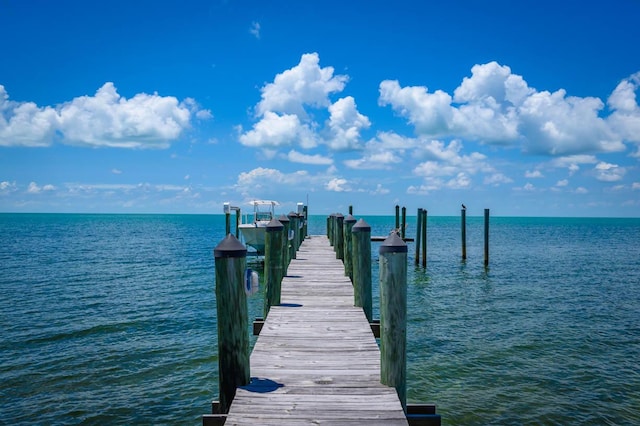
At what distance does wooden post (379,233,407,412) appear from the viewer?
16.1 feet

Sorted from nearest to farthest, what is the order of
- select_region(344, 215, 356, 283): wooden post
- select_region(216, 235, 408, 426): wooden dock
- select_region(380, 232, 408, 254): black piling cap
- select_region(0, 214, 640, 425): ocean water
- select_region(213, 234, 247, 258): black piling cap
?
select_region(216, 235, 408, 426): wooden dock, select_region(213, 234, 247, 258): black piling cap, select_region(380, 232, 408, 254): black piling cap, select_region(0, 214, 640, 425): ocean water, select_region(344, 215, 356, 283): wooden post

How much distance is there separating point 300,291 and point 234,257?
5.53 m

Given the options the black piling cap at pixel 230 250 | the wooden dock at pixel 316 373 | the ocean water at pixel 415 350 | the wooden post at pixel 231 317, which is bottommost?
the ocean water at pixel 415 350

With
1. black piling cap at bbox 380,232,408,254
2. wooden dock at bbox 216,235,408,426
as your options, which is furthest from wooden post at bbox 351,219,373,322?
black piling cap at bbox 380,232,408,254

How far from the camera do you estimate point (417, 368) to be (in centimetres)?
1087

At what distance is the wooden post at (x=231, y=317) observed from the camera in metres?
4.80

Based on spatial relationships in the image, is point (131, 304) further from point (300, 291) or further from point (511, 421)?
point (511, 421)

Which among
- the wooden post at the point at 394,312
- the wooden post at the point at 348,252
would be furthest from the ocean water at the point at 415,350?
the wooden post at the point at 394,312

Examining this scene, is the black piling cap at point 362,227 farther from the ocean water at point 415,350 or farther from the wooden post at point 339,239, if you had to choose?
the wooden post at point 339,239

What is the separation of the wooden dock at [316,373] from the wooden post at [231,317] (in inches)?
7.5

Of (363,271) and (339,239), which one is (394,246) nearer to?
(363,271)

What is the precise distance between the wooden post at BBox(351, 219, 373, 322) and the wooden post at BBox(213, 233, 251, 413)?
3826 millimetres

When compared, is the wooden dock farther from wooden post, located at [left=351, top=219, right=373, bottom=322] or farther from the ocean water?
the ocean water

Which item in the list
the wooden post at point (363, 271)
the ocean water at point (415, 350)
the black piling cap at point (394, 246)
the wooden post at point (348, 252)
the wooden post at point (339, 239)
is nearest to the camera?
the black piling cap at point (394, 246)
